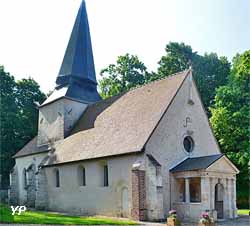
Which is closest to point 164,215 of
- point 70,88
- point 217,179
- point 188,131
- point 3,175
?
point 217,179

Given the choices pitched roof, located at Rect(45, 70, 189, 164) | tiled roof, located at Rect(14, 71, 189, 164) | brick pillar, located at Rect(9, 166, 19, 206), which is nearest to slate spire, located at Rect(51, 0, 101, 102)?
tiled roof, located at Rect(14, 71, 189, 164)

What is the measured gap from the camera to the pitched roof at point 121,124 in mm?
23062

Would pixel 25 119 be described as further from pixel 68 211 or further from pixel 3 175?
pixel 68 211

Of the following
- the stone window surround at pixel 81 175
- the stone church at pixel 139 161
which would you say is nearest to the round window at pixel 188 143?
the stone church at pixel 139 161

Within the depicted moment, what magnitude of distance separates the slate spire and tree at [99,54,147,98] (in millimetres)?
11905

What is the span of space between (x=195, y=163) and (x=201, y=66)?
26705 mm

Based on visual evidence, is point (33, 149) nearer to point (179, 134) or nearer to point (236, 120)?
point (179, 134)

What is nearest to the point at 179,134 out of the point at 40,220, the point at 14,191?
the point at 40,220

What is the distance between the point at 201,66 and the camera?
4644cm

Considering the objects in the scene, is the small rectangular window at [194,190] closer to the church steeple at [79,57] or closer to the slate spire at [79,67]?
the slate spire at [79,67]

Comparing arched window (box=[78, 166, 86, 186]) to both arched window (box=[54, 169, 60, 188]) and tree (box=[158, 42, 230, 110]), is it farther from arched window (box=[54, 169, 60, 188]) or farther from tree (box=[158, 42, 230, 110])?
tree (box=[158, 42, 230, 110])

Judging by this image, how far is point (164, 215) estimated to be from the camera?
2159cm

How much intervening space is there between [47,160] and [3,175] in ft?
53.5

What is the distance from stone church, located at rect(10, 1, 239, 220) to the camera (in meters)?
21.2
